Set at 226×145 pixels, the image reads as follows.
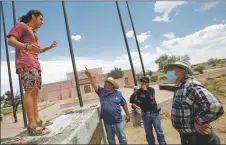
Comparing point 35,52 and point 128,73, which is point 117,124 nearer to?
point 35,52

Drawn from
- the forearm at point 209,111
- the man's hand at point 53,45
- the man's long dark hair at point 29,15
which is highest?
the man's long dark hair at point 29,15

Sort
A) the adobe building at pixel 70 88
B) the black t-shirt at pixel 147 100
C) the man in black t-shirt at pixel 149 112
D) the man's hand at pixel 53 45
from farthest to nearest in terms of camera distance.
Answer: the adobe building at pixel 70 88
the black t-shirt at pixel 147 100
the man in black t-shirt at pixel 149 112
the man's hand at pixel 53 45

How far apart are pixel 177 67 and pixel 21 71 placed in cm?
168

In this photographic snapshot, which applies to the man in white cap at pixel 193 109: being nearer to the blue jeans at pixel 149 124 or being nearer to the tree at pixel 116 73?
the blue jeans at pixel 149 124

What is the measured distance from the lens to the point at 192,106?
219 centimetres

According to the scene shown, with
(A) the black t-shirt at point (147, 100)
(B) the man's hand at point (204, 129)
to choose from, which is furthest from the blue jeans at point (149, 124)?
(B) the man's hand at point (204, 129)

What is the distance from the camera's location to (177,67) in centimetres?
243

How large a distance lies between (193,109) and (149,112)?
2.05m

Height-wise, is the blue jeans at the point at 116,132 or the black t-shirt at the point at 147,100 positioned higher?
the black t-shirt at the point at 147,100

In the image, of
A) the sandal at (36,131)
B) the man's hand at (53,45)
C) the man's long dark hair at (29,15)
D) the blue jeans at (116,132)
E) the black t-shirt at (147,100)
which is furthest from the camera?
the black t-shirt at (147,100)

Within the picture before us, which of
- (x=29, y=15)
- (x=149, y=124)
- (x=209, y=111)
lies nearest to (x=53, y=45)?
(x=29, y=15)

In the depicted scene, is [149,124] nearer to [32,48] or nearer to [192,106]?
[192,106]

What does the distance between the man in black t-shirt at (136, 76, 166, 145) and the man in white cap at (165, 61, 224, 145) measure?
1779 millimetres

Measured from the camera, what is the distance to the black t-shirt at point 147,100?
13.9 feet
